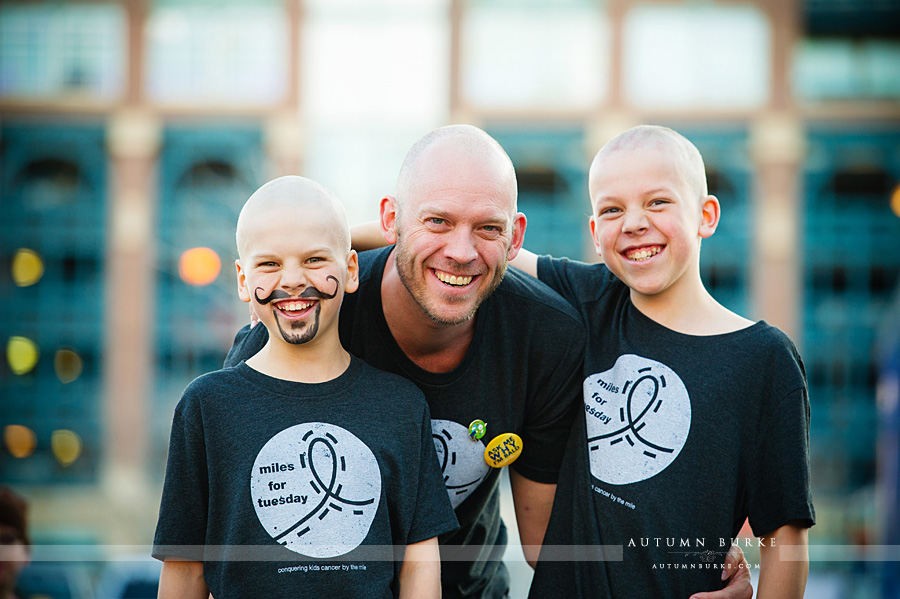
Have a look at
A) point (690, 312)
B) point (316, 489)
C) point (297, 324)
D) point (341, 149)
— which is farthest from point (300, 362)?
point (341, 149)

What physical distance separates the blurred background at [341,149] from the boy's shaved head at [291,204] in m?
20.9

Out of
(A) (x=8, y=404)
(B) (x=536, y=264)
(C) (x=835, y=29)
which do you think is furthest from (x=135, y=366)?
(B) (x=536, y=264)

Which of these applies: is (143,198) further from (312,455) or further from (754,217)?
(312,455)

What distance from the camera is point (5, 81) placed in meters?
24.9

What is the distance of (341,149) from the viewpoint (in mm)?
24375

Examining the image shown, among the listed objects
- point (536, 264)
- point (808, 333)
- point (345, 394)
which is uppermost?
point (536, 264)

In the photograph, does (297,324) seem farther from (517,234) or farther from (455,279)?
(517,234)

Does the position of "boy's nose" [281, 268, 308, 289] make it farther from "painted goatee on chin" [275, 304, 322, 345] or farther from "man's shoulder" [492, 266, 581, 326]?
"man's shoulder" [492, 266, 581, 326]

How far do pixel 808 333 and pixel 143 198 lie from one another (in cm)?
1818

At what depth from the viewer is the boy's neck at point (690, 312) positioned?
2.42m

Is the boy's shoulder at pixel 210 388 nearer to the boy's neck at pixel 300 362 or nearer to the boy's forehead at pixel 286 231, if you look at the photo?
the boy's neck at pixel 300 362

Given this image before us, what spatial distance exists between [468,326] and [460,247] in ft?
1.15

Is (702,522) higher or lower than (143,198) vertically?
lower

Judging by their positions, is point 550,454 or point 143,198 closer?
point 550,454
